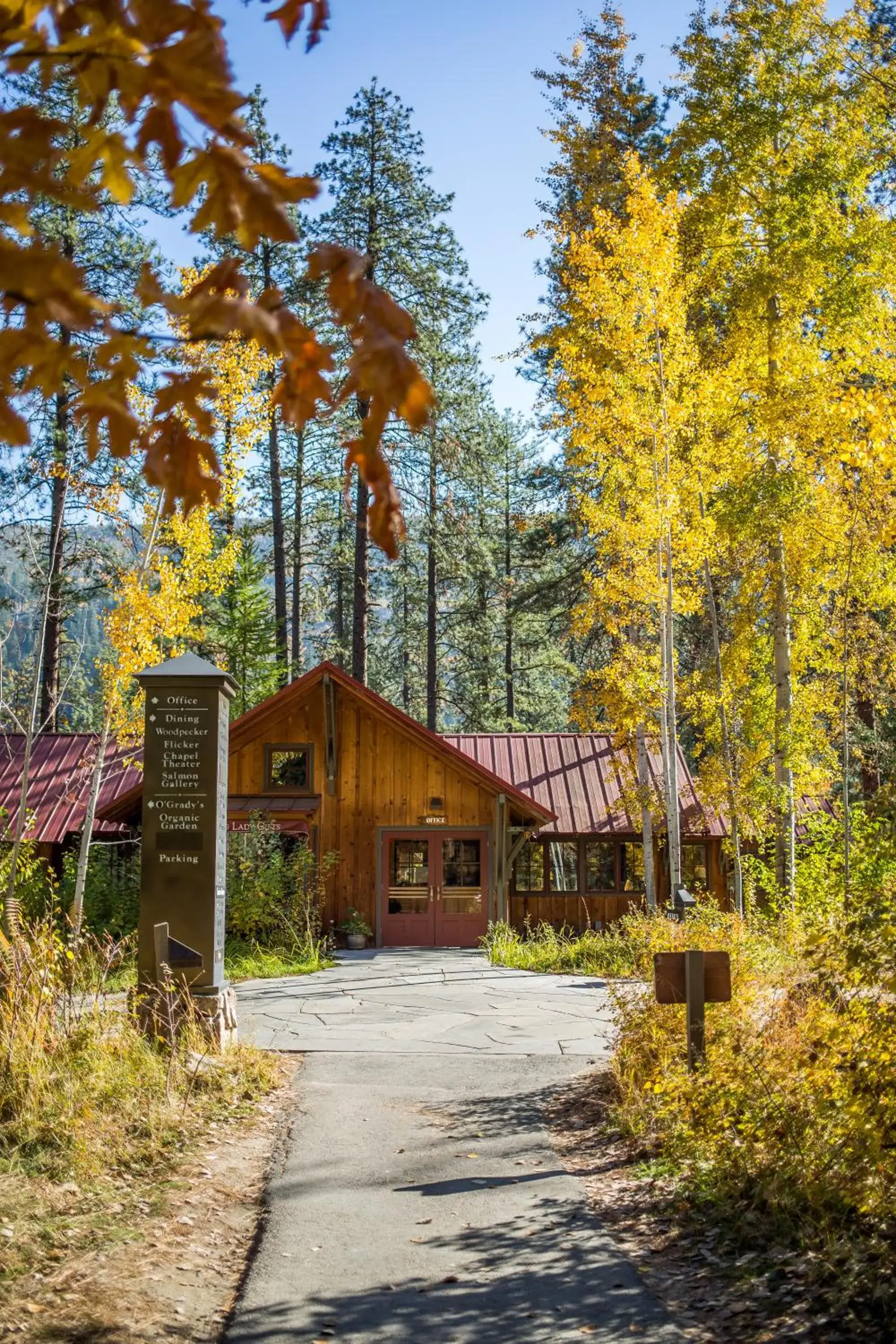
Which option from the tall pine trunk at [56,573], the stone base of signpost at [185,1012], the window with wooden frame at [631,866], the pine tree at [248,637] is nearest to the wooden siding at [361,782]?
the window with wooden frame at [631,866]

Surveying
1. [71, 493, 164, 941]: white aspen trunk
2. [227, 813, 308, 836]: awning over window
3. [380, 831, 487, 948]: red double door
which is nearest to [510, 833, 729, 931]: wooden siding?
[380, 831, 487, 948]: red double door

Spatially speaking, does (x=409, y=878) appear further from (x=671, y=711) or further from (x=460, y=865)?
(x=671, y=711)

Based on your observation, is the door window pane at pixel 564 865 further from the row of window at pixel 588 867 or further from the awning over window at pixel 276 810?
the awning over window at pixel 276 810

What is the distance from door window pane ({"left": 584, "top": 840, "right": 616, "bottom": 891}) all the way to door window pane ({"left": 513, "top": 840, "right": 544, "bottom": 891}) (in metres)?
0.94

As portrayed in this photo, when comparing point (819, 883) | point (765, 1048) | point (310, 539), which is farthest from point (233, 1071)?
point (310, 539)

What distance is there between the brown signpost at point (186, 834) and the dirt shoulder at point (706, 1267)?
3.17m

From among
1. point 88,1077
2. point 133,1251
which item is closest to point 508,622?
point 88,1077

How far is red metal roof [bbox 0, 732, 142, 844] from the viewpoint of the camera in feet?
72.7

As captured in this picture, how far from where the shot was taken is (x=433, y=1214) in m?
5.41

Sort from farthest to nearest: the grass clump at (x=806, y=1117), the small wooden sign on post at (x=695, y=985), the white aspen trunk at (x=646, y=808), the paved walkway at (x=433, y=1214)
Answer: the white aspen trunk at (x=646, y=808)
the small wooden sign on post at (x=695, y=985)
the grass clump at (x=806, y=1117)
the paved walkway at (x=433, y=1214)

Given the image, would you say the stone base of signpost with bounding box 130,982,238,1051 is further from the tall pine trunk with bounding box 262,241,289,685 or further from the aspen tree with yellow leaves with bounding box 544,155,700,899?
the tall pine trunk with bounding box 262,241,289,685

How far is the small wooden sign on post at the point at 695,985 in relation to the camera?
263 inches

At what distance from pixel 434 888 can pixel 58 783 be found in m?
8.08

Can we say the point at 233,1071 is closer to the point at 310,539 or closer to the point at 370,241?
the point at 370,241
